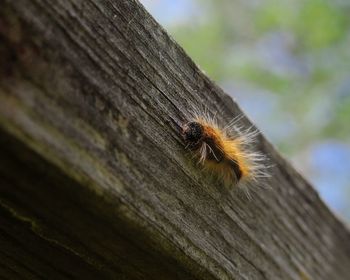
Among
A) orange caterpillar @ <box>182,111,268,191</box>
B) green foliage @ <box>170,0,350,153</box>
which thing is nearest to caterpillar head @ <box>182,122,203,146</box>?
orange caterpillar @ <box>182,111,268,191</box>

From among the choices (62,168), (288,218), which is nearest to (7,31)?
(62,168)

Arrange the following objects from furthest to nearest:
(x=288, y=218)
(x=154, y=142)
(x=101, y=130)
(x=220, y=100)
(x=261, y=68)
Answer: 1. (x=261, y=68)
2. (x=288, y=218)
3. (x=220, y=100)
4. (x=154, y=142)
5. (x=101, y=130)

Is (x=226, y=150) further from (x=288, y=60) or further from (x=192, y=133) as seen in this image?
(x=288, y=60)

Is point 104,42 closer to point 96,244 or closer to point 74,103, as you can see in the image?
point 74,103

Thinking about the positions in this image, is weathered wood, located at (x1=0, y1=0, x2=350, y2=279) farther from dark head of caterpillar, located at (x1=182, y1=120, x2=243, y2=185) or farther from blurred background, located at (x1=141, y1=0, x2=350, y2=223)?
blurred background, located at (x1=141, y1=0, x2=350, y2=223)

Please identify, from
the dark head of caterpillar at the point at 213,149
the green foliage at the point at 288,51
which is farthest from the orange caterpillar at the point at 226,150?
the green foliage at the point at 288,51

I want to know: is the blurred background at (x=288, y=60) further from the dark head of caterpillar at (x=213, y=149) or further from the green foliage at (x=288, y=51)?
the dark head of caterpillar at (x=213, y=149)
